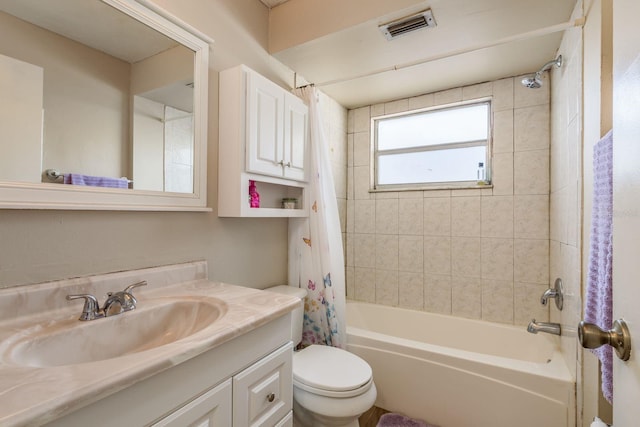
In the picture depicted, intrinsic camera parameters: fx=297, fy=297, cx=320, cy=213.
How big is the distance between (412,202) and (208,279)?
171 cm

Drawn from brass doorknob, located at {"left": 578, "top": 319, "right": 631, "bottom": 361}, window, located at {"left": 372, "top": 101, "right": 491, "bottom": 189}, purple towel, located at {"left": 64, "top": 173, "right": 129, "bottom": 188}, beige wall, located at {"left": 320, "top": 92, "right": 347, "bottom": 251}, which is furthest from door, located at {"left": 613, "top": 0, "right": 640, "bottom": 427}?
beige wall, located at {"left": 320, "top": 92, "right": 347, "bottom": 251}

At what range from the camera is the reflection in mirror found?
2.88 feet

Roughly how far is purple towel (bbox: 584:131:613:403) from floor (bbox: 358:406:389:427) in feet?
4.32

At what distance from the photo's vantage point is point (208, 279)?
1.44 m

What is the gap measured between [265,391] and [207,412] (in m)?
0.24

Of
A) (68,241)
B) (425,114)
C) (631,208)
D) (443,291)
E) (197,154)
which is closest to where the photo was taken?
(631,208)

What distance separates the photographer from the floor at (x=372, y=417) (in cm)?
175

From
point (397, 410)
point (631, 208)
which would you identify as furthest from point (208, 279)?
point (631, 208)

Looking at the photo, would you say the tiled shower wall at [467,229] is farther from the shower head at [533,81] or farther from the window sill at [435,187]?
the shower head at [533,81]

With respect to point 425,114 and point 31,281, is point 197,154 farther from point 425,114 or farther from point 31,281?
point 425,114

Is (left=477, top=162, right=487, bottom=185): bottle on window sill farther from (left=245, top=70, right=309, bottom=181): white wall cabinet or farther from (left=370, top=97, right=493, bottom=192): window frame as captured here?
(left=245, top=70, right=309, bottom=181): white wall cabinet

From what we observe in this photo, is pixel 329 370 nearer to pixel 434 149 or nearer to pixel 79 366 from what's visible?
pixel 79 366

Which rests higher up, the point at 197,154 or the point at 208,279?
the point at 197,154

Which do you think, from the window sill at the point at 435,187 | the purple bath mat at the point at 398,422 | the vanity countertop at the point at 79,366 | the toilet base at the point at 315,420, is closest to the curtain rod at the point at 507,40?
the window sill at the point at 435,187
